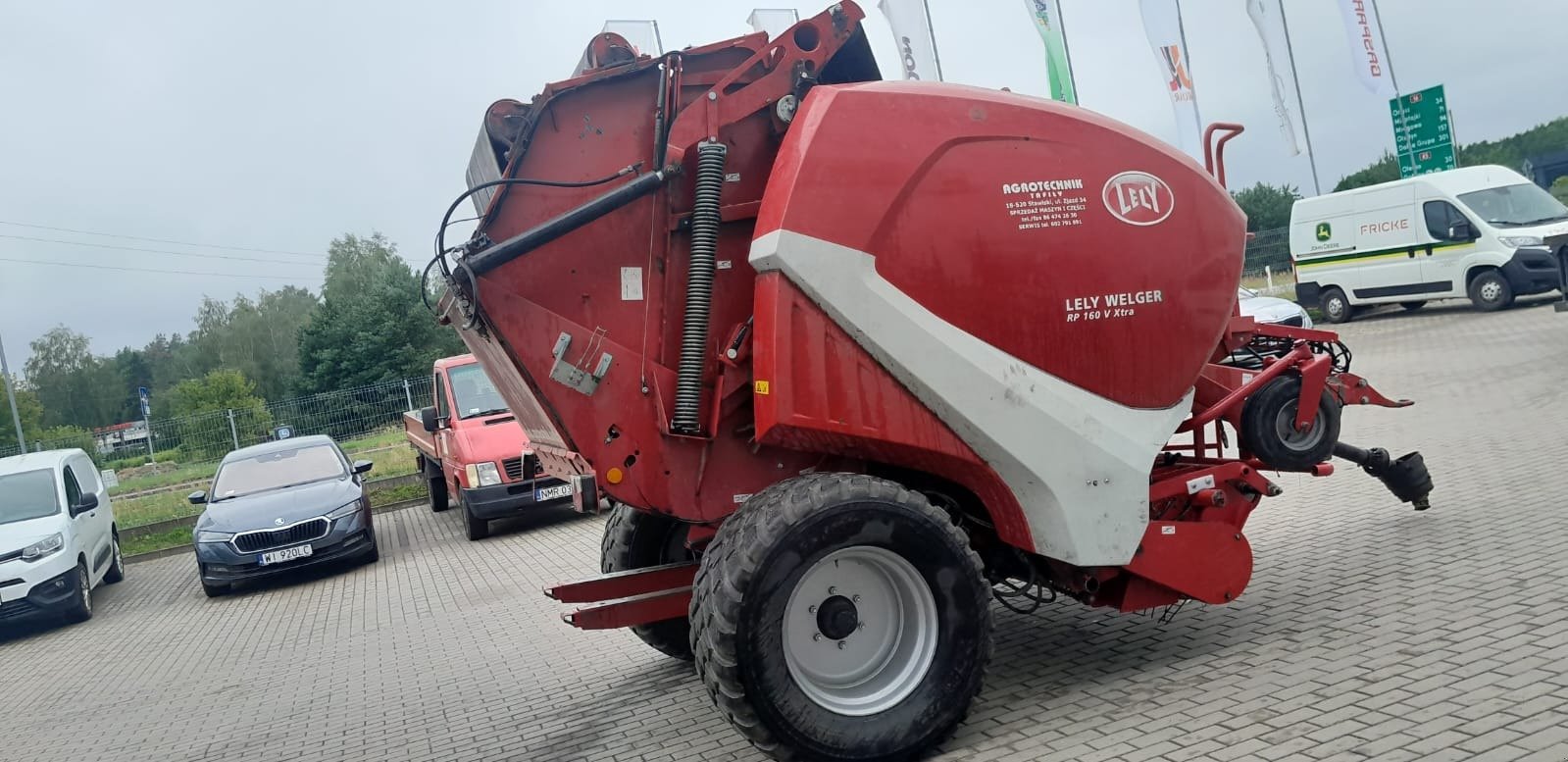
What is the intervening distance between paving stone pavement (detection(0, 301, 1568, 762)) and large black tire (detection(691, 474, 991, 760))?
344 mm

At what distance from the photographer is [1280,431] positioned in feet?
18.0

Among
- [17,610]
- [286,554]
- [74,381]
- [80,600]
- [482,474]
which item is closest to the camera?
Answer: [17,610]

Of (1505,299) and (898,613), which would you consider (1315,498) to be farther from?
(1505,299)

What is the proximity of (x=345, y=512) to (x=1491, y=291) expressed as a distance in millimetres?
19541

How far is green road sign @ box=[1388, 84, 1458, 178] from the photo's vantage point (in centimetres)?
2625

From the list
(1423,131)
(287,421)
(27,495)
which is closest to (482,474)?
(27,495)

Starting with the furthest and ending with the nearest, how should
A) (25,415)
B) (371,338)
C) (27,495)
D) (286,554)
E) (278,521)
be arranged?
1. (25,415)
2. (371,338)
3. (27,495)
4. (278,521)
5. (286,554)

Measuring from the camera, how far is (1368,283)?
22.1 metres

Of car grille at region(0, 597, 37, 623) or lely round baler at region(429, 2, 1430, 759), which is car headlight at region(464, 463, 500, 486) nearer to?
car grille at region(0, 597, 37, 623)

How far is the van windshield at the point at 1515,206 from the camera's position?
19.9 metres

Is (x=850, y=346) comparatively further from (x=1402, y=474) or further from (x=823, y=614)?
(x=1402, y=474)

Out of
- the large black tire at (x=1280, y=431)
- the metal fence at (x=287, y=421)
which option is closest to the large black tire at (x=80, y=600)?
the large black tire at (x=1280, y=431)

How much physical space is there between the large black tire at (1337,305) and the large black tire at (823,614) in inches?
853

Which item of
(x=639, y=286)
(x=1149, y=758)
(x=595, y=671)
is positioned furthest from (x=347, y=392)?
(x=1149, y=758)
